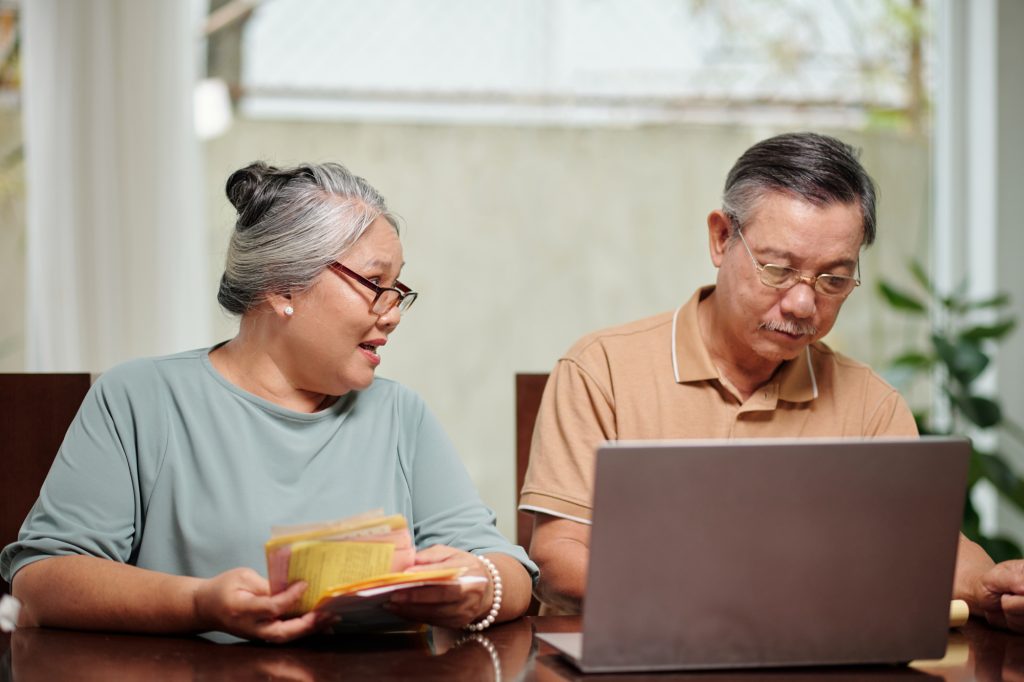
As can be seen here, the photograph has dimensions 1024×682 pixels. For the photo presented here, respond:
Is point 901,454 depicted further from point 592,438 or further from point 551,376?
point 551,376

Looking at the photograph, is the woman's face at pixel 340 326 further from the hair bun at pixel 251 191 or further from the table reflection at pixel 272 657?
the table reflection at pixel 272 657

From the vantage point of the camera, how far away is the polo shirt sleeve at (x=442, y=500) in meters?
1.51

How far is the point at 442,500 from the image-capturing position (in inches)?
61.9

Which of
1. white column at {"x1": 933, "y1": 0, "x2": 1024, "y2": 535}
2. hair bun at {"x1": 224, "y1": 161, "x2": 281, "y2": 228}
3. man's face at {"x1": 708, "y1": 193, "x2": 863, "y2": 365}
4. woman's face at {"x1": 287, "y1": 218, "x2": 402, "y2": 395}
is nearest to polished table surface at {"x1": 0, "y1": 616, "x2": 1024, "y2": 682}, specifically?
woman's face at {"x1": 287, "y1": 218, "x2": 402, "y2": 395}

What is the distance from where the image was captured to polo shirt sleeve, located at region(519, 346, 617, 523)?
Result: 5.38 ft

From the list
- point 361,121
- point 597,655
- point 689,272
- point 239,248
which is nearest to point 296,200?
point 239,248

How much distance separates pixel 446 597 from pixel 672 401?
24.8 inches

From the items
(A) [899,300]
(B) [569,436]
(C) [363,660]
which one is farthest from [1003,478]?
(C) [363,660]

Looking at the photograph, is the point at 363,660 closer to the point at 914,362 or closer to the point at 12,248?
the point at 12,248

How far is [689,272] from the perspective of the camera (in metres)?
Answer: 3.51

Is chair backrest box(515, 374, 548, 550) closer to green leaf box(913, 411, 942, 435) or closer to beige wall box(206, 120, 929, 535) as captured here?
beige wall box(206, 120, 929, 535)

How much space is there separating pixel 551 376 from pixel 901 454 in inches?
32.0

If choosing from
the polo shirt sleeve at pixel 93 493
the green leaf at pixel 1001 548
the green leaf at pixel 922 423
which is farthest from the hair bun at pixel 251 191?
the green leaf at pixel 1001 548

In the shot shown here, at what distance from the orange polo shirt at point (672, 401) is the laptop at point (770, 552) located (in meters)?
0.61
